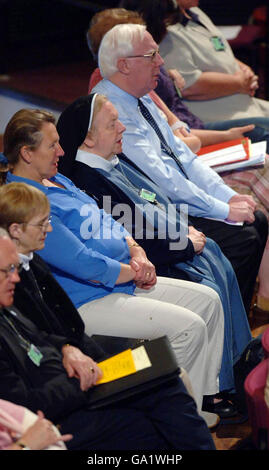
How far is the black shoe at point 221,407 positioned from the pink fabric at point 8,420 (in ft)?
3.73

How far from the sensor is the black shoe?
3389 millimetres

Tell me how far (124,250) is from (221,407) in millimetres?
765

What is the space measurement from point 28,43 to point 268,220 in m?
4.57

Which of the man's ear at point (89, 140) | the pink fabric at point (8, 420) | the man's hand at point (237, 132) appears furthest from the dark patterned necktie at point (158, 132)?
the pink fabric at point (8, 420)

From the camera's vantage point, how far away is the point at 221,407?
341cm

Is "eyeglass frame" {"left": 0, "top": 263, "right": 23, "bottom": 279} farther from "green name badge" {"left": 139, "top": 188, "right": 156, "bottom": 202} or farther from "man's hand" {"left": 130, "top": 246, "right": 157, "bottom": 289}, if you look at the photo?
"green name badge" {"left": 139, "top": 188, "right": 156, "bottom": 202}

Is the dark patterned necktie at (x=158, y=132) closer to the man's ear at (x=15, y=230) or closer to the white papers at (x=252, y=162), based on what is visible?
the white papers at (x=252, y=162)

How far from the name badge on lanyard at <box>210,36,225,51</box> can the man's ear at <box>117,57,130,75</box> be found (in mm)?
1488

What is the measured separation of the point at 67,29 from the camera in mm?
8422

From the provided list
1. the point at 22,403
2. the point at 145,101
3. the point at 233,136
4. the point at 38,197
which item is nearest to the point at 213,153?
the point at 233,136

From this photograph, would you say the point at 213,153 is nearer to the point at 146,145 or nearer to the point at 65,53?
the point at 146,145

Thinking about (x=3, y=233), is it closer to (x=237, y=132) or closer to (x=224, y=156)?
(x=224, y=156)

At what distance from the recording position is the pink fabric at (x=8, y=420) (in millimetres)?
2383
